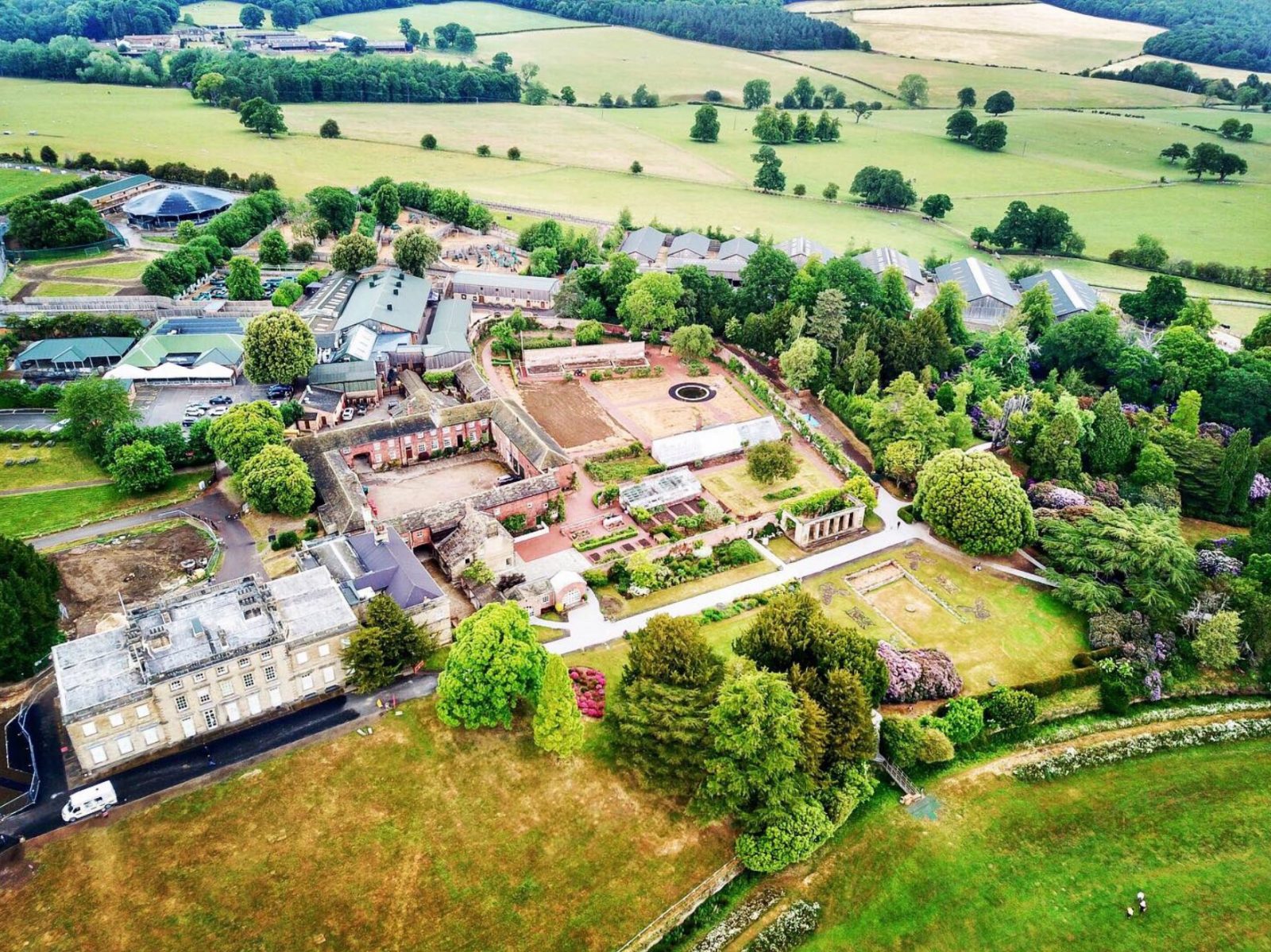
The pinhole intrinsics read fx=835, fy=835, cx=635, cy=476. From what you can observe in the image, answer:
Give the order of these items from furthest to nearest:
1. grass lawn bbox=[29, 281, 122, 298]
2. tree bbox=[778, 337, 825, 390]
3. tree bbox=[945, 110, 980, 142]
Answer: tree bbox=[945, 110, 980, 142] → grass lawn bbox=[29, 281, 122, 298] → tree bbox=[778, 337, 825, 390]

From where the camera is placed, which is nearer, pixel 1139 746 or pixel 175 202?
pixel 1139 746

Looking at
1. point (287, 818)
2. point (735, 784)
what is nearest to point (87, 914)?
point (287, 818)

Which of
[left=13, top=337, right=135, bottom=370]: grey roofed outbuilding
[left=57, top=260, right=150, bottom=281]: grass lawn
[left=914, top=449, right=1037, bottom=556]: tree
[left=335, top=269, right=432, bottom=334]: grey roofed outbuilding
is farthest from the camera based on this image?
[left=57, top=260, right=150, bottom=281]: grass lawn

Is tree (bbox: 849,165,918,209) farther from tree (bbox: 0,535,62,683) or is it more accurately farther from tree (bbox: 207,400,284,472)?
tree (bbox: 0,535,62,683)

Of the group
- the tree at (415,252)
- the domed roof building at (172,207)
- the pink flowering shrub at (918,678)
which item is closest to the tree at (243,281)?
the tree at (415,252)

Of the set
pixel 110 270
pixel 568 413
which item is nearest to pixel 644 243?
pixel 568 413

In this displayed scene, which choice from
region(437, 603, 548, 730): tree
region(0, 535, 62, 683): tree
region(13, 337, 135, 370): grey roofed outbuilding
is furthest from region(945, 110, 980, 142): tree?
region(0, 535, 62, 683): tree

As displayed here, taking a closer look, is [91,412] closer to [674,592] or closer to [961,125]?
[674,592]
